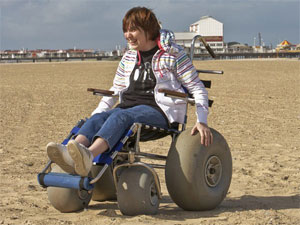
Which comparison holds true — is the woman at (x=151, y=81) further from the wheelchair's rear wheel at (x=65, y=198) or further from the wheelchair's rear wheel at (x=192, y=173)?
the wheelchair's rear wheel at (x=65, y=198)

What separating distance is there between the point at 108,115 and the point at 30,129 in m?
5.41

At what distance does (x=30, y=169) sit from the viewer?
698cm

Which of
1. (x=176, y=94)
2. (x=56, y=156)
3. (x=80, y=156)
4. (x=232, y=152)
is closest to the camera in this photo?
(x=80, y=156)

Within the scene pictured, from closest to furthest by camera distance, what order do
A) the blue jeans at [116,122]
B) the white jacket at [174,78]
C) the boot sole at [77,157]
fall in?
the boot sole at [77,157] < the blue jeans at [116,122] < the white jacket at [174,78]

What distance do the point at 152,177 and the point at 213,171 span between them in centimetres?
63

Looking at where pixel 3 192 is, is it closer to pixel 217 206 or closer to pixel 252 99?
pixel 217 206

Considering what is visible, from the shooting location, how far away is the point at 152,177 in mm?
4742

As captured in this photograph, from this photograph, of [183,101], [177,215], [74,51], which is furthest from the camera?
[74,51]

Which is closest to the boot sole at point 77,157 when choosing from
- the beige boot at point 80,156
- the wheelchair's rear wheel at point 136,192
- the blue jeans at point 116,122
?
Answer: the beige boot at point 80,156

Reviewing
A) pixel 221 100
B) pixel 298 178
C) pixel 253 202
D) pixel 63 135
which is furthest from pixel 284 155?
pixel 221 100

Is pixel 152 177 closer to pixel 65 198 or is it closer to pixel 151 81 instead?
pixel 65 198

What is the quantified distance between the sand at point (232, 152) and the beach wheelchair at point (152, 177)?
116mm

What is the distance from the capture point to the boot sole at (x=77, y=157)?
4.30 metres

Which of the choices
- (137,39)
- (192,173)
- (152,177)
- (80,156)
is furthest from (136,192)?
(137,39)
